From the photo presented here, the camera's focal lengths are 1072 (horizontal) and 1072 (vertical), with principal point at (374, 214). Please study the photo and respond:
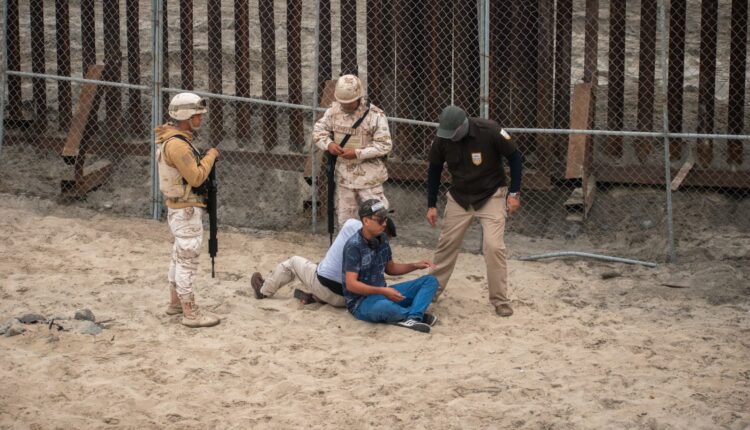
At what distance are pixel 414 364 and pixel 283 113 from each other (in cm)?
525

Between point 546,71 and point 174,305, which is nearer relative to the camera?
point 174,305

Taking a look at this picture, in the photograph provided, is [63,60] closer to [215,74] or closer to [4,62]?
[4,62]

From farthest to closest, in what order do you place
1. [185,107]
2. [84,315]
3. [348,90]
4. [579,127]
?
[579,127], [348,90], [84,315], [185,107]

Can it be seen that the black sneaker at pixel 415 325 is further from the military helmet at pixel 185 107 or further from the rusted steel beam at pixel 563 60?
the rusted steel beam at pixel 563 60

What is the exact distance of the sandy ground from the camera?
21.7 ft

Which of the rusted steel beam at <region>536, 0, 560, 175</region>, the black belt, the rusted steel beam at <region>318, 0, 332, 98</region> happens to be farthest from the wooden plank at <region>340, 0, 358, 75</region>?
the black belt

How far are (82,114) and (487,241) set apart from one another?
514 centimetres

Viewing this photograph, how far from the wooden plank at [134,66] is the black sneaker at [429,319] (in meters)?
4.92

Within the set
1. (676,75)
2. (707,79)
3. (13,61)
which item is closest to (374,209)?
(676,75)

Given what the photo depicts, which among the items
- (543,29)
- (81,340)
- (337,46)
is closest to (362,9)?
(337,46)

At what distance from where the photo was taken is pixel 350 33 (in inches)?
446

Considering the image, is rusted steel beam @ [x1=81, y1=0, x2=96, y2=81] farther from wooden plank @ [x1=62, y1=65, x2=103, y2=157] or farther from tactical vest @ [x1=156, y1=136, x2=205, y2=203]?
tactical vest @ [x1=156, y1=136, x2=205, y2=203]

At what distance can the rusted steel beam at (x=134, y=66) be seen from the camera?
11672 mm

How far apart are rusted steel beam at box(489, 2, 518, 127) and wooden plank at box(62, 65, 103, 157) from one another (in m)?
4.17
